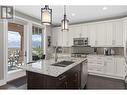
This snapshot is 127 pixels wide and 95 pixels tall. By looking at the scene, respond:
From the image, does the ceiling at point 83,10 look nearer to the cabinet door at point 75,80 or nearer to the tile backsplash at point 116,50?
the tile backsplash at point 116,50

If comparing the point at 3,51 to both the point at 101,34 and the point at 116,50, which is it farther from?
the point at 116,50

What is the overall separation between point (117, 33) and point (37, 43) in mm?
3774

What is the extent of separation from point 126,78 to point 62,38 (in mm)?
3707

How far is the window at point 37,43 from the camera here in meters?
5.35

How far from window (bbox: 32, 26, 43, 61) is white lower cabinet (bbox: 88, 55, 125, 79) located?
247cm

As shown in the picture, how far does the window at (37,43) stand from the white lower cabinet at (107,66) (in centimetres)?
247

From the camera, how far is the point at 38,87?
2.05 metres

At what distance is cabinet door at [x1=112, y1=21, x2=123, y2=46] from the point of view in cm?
458

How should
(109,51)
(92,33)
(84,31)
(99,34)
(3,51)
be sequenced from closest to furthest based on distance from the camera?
(3,51) < (109,51) < (99,34) < (92,33) < (84,31)

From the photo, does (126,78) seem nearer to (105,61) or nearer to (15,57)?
(105,61)

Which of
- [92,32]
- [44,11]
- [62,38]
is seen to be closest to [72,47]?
[62,38]

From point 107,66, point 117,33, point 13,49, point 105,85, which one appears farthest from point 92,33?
point 13,49

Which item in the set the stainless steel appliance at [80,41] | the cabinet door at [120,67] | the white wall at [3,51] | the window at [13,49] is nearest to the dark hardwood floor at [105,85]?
the cabinet door at [120,67]

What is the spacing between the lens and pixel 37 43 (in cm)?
566
